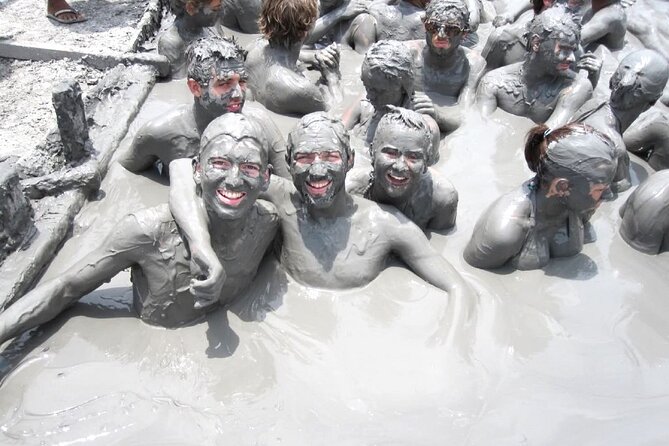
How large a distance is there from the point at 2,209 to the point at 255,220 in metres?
1.40

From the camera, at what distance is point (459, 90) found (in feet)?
16.8

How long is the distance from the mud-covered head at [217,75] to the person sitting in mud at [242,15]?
2.62 m

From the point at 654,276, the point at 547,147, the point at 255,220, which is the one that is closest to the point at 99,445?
the point at 255,220

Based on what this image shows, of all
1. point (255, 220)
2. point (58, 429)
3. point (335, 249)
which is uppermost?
point (255, 220)

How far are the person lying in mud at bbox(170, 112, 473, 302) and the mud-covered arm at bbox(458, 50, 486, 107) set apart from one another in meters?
2.04

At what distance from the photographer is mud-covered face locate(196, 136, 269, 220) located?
2.74m

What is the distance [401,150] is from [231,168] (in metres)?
0.95

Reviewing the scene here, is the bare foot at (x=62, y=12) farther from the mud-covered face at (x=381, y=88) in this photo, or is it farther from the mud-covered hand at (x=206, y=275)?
the mud-covered hand at (x=206, y=275)

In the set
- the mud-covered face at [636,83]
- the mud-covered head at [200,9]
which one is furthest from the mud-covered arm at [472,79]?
the mud-covered head at [200,9]

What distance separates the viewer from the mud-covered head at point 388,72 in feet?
12.9

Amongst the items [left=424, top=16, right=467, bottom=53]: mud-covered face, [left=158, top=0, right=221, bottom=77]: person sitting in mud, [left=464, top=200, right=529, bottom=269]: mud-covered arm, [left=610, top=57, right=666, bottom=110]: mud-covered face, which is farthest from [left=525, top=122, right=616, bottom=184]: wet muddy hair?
[left=158, top=0, right=221, bottom=77]: person sitting in mud

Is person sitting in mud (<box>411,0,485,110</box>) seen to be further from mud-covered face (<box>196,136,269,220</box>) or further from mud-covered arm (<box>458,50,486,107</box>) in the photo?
mud-covered face (<box>196,136,269,220</box>)

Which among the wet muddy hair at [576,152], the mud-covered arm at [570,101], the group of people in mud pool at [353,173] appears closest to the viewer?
the group of people in mud pool at [353,173]

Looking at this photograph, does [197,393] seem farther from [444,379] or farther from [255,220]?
[444,379]
